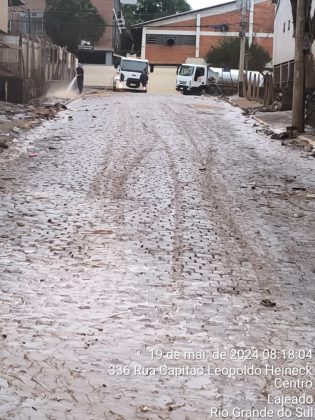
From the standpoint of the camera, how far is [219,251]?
647cm

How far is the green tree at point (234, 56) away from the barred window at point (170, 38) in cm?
810

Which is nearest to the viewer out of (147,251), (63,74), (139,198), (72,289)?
(72,289)

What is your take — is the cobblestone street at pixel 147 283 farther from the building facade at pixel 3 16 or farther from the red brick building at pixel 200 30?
the red brick building at pixel 200 30

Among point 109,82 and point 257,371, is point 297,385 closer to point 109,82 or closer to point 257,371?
point 257,371

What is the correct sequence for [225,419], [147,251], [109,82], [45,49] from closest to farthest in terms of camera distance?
1. [225,419]
2. [147,251]
3. [45,49]
4. [109,82]

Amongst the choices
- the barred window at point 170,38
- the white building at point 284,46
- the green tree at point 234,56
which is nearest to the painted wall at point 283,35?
the white building at point 284,46

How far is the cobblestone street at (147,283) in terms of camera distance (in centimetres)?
365

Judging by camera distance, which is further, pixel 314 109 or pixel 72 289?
pixel 314 109

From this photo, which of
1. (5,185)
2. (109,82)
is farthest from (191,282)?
(109,82)

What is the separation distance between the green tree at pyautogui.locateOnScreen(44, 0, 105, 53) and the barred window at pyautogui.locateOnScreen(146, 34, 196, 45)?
748cm

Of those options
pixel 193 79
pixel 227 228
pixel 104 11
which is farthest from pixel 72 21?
pixel 227 228

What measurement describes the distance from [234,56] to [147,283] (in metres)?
56.8

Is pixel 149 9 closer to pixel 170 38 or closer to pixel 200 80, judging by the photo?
pixel 170 38

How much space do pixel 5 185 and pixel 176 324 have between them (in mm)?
5561
